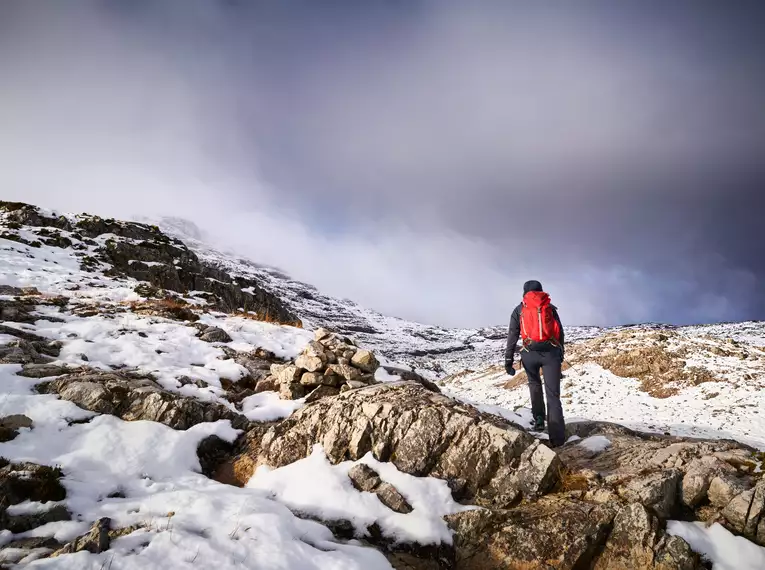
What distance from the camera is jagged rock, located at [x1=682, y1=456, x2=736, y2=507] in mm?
5652

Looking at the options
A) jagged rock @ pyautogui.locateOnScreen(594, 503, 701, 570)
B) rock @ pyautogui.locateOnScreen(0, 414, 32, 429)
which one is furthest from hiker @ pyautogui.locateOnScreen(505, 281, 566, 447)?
rock @ pyautogui.locateOnScreen(0, 414, 32, 429)

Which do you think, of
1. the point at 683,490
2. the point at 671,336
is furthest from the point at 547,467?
the point at 671,336

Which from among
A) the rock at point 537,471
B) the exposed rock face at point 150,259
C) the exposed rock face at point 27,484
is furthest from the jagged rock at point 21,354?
the exposed rock face at point 150,259

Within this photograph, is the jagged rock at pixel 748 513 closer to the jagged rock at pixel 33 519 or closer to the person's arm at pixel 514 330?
the person's arm at pixel 514 330

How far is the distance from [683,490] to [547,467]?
2.01m

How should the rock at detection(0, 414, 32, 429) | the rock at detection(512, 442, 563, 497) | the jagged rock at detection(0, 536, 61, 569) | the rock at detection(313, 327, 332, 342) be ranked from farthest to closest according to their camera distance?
the rock at detection(313, 327, 332, 342)
the rock at detection(0, 414, 32, 429)
the rock at detection(512, 442, 563, 497)
the jagged rock at detection(0, 536, 61, 569)

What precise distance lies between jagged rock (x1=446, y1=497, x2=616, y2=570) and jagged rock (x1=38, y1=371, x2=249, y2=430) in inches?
210

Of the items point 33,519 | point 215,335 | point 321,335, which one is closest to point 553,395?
point 321,335

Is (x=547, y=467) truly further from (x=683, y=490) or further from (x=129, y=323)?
(x=129, y=323)

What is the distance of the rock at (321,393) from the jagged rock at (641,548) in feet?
19.6

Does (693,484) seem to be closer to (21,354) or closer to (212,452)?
(212,452)

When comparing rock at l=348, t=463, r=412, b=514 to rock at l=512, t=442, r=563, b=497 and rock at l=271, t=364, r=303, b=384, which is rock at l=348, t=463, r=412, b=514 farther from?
rock at l=271, t=364, r=303, b=384

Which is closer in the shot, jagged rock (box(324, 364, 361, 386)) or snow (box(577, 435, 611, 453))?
snow (box(577, 435, 611, 453))

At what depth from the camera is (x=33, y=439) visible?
6090 mm
